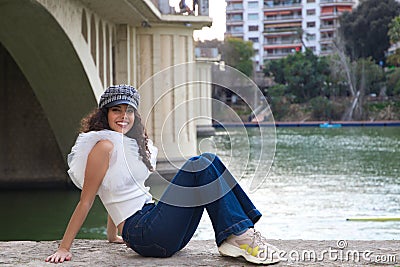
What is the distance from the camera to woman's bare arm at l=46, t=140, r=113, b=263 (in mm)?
3746

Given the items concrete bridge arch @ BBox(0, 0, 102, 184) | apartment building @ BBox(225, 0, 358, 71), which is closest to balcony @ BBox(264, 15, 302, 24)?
apartment building @ BBox(225, 0, 358, 71)

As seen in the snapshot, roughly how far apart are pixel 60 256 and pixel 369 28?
174 ft

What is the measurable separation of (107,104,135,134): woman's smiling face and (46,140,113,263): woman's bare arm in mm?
126

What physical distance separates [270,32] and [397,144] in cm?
4516

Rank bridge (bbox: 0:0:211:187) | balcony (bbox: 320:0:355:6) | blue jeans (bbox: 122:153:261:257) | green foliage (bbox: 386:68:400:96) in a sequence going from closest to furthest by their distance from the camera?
blue jeans (bbox: 122:153:261:257), bridge (bbox: 0:0:211:187), green foliage (bbox: 386:68:400:96), balcony (bbox: 320:0:355:6)

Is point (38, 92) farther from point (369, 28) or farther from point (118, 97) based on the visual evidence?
point (369, 28)

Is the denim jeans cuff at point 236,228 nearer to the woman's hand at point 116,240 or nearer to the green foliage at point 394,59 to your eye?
the woman's hand at point 116,240

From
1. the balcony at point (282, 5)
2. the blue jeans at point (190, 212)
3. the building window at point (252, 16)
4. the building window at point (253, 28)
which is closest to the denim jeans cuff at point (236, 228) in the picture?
the blue jeans at point (190, 212)

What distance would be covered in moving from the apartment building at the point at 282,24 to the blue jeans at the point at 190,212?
68.8 meters

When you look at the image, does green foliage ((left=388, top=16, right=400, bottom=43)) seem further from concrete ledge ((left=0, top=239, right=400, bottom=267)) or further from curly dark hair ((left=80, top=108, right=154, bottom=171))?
curly dark hair ((left=80, top=108, right=154, bottom=171))

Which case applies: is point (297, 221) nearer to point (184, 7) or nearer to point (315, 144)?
point (184, 7)

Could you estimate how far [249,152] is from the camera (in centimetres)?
416

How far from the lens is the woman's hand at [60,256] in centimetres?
379

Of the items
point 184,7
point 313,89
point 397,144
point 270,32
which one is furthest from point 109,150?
point 270,32
